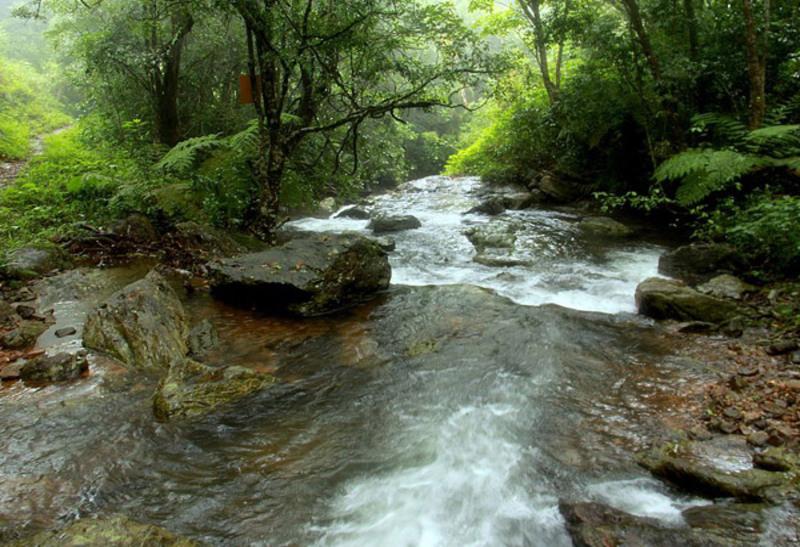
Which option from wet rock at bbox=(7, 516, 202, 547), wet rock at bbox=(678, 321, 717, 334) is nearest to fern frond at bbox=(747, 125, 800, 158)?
wet rock at bbox=(678, 321, 717, 334)

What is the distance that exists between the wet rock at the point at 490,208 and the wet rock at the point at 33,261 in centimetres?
1006

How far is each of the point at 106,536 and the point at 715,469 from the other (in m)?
3.25

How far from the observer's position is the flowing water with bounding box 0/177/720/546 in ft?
8.01

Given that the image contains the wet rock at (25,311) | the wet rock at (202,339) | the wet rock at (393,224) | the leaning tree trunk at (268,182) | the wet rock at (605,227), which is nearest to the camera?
the wet rock at (202,339)

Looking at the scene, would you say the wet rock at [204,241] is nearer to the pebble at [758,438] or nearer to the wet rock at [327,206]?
the pebble at [758,438]

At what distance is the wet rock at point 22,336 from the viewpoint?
387 centimetres

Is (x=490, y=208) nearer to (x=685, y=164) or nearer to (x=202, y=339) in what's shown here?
(x=685, y=164)

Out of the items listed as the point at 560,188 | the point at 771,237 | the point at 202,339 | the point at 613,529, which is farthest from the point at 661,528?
the point at 560,188

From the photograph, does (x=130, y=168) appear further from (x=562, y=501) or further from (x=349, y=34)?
(x=562, y=501)

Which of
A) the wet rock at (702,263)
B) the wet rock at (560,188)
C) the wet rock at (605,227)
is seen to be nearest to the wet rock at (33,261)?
the wet rock at (702,263)

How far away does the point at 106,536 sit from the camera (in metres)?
1.93

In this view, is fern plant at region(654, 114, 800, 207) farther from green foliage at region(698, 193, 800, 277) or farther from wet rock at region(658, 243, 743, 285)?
wet rock at region(658, 243, 743, 285)

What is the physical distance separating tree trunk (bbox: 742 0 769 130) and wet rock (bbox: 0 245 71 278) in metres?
10.9

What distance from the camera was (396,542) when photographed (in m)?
2.38
